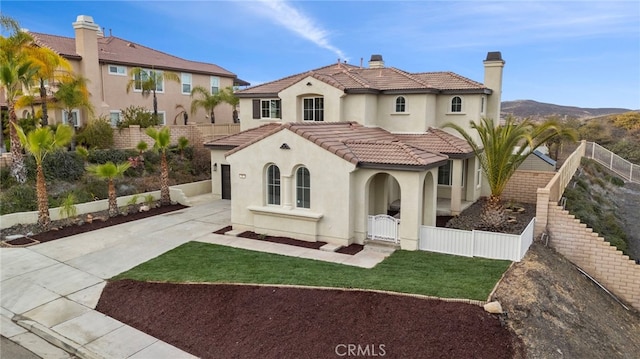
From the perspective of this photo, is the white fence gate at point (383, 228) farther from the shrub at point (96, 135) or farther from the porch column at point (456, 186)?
the shrub at point (96, 135)

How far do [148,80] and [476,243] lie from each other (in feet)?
86.3

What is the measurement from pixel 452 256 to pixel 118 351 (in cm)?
1016

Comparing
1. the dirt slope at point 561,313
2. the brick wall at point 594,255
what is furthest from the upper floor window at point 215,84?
the dirt slope at point 561,313

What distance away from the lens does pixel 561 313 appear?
11984 millimetres

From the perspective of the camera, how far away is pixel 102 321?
11812 mm

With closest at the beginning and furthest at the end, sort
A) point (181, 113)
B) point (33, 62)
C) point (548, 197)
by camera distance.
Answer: point (548, 197)
point (33, 62)
point (181, 113)

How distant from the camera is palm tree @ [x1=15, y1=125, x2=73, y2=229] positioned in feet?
58.9

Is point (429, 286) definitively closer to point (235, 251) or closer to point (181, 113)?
point (235, 251)

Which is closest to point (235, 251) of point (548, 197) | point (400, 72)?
point (548, 197)

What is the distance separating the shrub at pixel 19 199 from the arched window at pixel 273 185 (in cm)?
1078

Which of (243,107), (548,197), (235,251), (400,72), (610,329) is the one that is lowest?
(610,329)

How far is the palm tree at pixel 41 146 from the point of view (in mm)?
17938

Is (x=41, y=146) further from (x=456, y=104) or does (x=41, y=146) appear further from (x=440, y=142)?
(x=456, y=104)

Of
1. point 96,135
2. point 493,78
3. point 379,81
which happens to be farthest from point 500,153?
point 96,135
